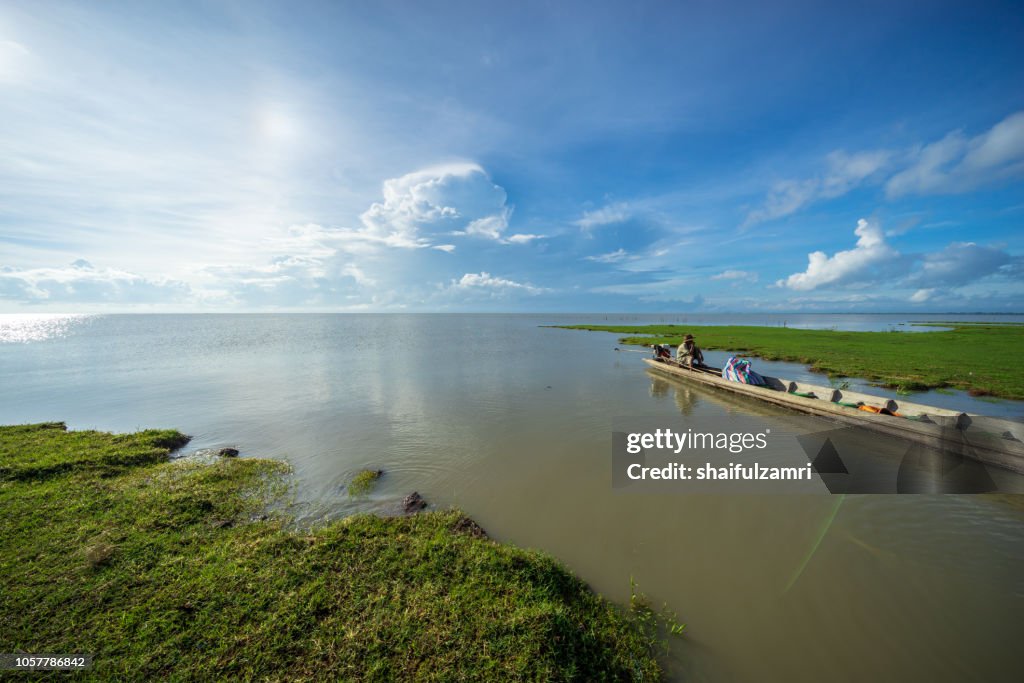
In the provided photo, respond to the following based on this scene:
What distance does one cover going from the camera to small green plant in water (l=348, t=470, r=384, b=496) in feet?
28.7


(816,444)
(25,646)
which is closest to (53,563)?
(25,646)

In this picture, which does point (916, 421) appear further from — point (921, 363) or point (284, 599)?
point (921, 363)

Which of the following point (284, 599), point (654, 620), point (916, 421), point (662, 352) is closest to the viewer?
point (284, 599)

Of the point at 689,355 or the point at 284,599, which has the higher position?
the point at 689,355

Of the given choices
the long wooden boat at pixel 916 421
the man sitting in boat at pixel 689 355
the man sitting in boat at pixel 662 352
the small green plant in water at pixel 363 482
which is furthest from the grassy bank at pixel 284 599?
the man sitting in boat at pixel 662 352

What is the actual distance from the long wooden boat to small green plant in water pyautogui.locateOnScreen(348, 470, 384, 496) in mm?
15520

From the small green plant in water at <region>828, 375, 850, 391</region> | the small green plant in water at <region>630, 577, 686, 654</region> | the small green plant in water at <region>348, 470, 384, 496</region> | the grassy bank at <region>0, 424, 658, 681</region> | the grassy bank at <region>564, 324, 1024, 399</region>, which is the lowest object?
the small green plant in water at <region>630, 577, 686, 654</region>

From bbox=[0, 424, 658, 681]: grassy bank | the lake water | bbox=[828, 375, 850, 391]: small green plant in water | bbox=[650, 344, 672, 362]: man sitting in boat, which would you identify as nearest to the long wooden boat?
the lake water

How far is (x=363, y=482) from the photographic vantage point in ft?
30.2

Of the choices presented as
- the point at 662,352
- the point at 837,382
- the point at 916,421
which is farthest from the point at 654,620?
the point at 662,352

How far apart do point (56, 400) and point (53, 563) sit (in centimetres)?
2004

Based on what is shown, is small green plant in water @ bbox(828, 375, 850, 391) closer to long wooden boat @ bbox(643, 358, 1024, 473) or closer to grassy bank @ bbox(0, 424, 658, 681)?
long wooden boat @ bbox(643, 358, 1024, 473)

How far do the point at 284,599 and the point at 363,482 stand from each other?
453 cm

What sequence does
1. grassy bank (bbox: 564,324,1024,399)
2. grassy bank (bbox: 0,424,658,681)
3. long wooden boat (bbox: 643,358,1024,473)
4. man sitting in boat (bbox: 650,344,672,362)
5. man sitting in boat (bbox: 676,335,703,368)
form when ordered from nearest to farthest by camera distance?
grassy bank (bbox: 0,424,658,681) < long wooden boat (bbox: 643,358,1024,473) < grassy bank (bbox: 564,324,1024,399) < man sitting in boat (bbox: 676,335,703,368) < man sitting in boat (bbox: 650,344,672,362)
